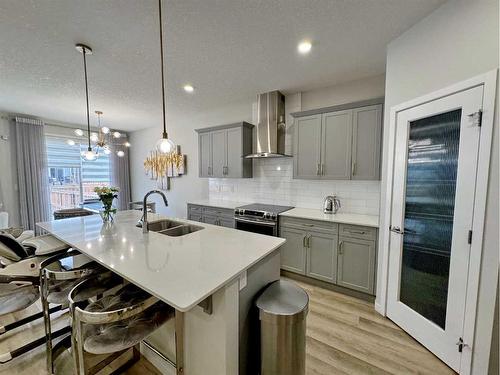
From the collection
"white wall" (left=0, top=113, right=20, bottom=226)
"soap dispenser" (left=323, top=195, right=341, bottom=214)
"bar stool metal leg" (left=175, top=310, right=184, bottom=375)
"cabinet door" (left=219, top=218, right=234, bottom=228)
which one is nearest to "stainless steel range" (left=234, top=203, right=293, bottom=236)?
"cabinet door" (left=219, top=218, right=234, bottom=228)

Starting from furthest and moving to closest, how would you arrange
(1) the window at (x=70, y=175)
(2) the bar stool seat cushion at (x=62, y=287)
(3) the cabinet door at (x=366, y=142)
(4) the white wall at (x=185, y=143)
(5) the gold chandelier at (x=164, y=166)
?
(5) the gold chandelier at (x=164, y=166) → (1) the window at (x=70, y=175) → (4) the white wall at (x=185, y=143) → (3) the cabinet door at (x=366, y=142) → (2) the bar stool seat cushion at (x=62, y=287)

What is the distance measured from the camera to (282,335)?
4.29 feet

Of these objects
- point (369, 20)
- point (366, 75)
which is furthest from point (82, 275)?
point (366, 75)

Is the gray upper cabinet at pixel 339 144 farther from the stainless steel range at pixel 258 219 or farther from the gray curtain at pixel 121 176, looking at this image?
the gray curtain at pixel 121 176

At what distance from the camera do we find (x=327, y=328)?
2055 mm

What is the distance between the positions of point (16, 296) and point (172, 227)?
1.34 meters

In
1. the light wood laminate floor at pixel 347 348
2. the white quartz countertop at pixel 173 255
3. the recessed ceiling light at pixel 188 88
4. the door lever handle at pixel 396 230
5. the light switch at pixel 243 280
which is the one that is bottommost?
the light wood laminate floor at pixel 347 348

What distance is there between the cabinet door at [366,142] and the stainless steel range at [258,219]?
1.20 metres

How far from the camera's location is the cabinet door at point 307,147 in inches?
118

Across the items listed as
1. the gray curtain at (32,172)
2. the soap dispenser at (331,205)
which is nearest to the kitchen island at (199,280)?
the soap dispenser at (331,205)

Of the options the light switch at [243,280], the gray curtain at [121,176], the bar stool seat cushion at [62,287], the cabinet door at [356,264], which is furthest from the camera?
the gray curtain at [121,176]

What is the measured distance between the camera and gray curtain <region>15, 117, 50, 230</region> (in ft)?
14.5

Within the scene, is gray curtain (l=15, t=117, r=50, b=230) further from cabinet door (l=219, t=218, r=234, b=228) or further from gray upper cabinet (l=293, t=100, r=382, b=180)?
gray upper cabinet (l=293, t=100, r=382, b=180)

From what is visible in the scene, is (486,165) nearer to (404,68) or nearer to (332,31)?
(404,68)
